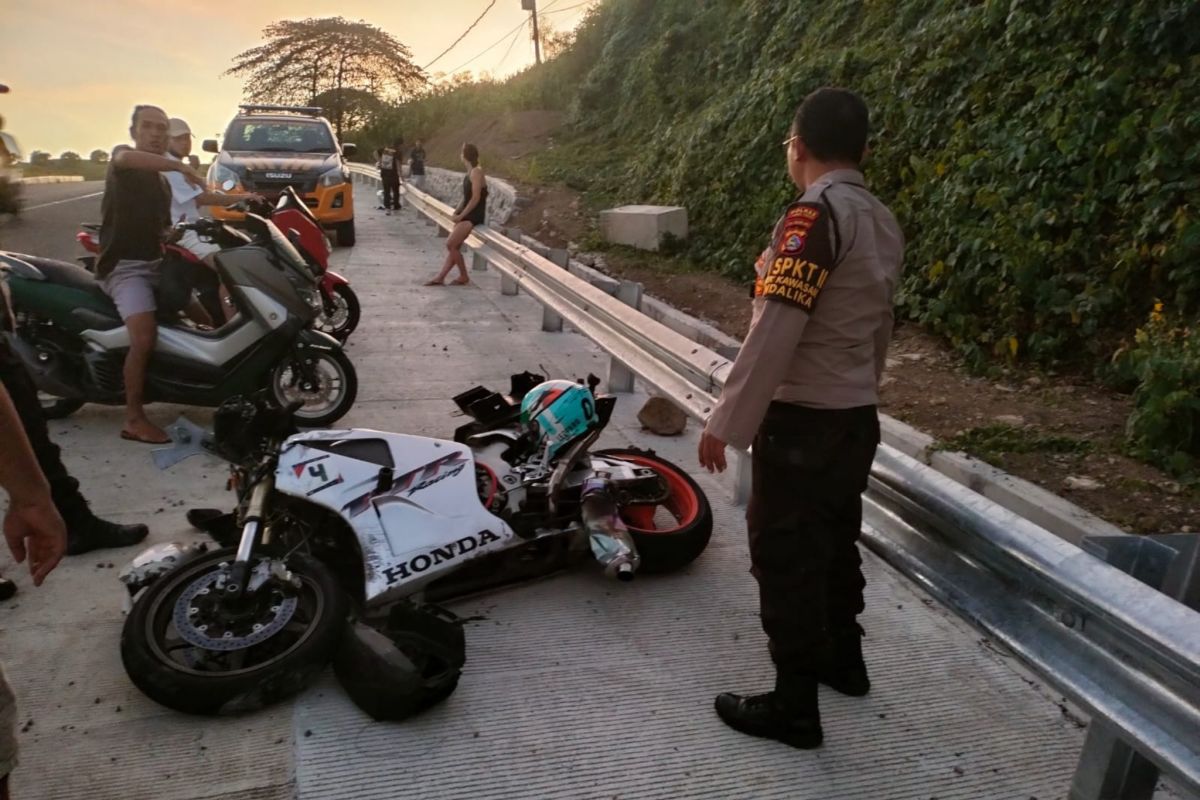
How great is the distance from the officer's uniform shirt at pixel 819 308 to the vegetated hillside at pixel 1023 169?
3190 millimetres

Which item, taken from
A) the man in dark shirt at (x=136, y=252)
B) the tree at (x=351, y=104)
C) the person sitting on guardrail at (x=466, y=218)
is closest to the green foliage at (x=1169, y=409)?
the man in dark shirt at (x=136, y=252)

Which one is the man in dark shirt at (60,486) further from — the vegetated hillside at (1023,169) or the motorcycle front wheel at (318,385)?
the vegetated hillside at (1023,169)

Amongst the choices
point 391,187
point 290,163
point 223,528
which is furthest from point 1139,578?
point 391,187

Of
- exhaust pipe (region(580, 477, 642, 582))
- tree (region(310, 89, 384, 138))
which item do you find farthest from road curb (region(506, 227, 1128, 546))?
tree (region(310, 89, 384, 138))

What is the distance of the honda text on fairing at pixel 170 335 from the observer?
4996 mm

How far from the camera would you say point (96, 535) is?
3.68 metres

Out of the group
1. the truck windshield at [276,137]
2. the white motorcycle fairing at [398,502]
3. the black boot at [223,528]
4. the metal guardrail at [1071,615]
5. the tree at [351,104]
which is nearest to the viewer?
the metal guardrail at [1071,615]

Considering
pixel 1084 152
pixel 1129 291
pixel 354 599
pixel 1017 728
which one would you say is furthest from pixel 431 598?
pixel 1084 152

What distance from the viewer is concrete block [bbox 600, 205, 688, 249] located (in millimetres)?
12055

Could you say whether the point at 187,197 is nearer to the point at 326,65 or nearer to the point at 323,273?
the point at 323,273

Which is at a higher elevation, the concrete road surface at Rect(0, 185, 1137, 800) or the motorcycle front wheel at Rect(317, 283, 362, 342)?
the motorcycle front wheel at Rect(317, 283, 362, 342)

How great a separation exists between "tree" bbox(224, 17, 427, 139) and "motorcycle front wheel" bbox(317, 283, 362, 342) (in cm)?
4427

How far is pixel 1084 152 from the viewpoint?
6.65 metres

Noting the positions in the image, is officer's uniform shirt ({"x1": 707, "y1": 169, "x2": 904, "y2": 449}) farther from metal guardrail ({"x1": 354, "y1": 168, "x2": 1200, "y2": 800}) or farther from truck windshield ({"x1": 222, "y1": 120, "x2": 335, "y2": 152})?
truck windshield ({"x1": 222, "y1": 120, "x2": 335, "y2": 152})
